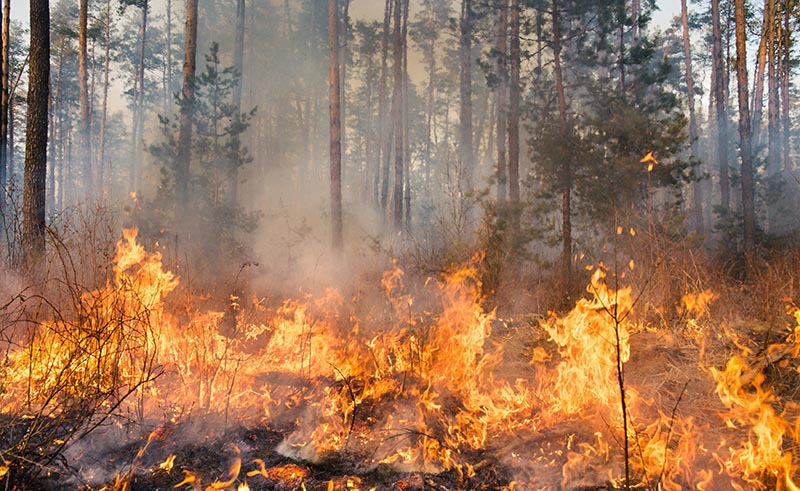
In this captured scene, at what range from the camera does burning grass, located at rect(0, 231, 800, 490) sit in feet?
9.75

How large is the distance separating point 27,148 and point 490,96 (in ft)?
98.1

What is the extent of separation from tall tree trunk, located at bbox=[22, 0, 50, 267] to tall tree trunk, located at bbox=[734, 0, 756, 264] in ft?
47.0

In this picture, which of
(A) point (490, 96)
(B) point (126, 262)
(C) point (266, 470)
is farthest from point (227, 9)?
(C) point (266, 470)

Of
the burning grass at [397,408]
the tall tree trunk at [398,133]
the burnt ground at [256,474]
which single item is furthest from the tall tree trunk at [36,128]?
the tall tree trunk at [398,133]

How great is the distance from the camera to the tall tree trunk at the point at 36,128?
7.26m

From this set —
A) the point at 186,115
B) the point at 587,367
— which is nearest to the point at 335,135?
the point at 186,115

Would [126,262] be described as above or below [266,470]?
above

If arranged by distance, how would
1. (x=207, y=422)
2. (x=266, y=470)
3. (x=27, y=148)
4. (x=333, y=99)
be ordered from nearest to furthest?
(x=266, y=470)
(x=207, y=422)
(x=27, y=148)
(x=333, y=99)

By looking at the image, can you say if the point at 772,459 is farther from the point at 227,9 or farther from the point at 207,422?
the point at 227,9

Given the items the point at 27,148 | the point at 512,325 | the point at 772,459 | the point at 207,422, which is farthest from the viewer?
the point at 27,148

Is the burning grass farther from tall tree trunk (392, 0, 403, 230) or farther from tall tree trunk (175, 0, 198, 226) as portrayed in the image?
tall tree trunk (392, 0, 403, 230)

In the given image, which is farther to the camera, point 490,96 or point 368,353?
point 490,96

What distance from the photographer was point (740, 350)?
4.52m

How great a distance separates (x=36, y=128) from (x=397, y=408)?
7.85m
